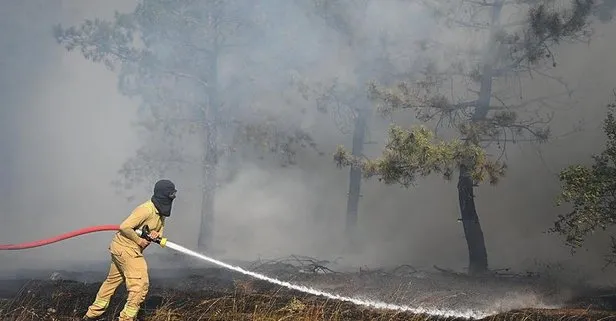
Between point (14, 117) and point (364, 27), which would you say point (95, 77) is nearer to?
point (14, 117)

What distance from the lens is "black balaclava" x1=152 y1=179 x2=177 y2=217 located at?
6.81m

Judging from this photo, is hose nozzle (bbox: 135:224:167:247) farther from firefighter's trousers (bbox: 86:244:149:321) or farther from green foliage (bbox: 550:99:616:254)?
green foliage (bbox: 550:99:616:254)

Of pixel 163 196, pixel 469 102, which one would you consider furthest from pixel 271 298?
pixel 469 102

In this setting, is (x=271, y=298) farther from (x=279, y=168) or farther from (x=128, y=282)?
(x=279, y=168)

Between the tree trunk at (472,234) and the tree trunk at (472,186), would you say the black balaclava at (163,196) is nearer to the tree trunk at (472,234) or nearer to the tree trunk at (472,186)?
the tree trunk at (472,186)

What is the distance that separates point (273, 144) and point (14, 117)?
9.28 m

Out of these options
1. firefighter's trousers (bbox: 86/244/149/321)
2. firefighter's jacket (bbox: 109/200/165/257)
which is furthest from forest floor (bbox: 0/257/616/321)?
firefighter's jacket (bbox: 109/200/165/257)

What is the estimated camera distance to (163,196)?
682 cm

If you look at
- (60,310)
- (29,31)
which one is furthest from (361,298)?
(29,31)

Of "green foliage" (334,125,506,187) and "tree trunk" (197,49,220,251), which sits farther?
"tree trunk" (197,49,220,251)

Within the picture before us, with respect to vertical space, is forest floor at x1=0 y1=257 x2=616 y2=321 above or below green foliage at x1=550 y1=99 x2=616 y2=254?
below

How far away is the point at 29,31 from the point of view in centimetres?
1864

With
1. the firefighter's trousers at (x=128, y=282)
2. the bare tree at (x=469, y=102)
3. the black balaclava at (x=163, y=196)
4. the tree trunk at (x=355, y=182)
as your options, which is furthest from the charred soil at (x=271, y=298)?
the tree trunk at (x=355, y=182)

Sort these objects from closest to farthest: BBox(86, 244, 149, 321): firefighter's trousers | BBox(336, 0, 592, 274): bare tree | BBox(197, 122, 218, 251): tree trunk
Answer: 1. BBox(86, 244, 149, 321): firefighter's trousers
2. BBox(336, 0, 592, 274): bare tree
3. BBox(197, 122, 218, 251): tree trunk
